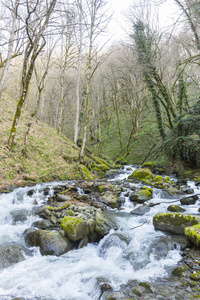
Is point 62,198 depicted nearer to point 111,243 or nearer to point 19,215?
point 19,215

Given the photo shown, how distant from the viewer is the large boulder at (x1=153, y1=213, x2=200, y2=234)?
183 inches

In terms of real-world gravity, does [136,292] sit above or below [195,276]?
below

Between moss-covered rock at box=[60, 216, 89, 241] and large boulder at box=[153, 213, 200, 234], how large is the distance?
6.99 ft

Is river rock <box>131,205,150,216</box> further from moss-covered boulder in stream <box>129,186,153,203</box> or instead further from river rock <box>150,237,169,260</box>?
river rock <box>150,237,169,260</box>

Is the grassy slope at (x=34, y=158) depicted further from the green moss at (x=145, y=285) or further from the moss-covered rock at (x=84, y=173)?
the green moss at (x=145, y=285)

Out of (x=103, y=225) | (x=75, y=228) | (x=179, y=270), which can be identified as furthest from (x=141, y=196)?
(x=179, y=270)

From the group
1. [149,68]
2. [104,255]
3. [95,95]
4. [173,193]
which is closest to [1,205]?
[104,255]

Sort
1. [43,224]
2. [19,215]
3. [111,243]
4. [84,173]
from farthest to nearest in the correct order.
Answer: [84,173], [19,215], [43,224], [111,243]

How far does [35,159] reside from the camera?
1090 centimetres

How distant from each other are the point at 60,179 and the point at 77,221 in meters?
6.04

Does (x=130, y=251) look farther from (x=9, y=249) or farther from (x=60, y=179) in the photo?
(x=60, y=179)

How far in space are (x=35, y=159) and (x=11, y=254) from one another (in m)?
7.42

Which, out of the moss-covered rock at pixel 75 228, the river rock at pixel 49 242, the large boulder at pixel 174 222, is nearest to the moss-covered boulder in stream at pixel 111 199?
the large boulder at pixel 174 222

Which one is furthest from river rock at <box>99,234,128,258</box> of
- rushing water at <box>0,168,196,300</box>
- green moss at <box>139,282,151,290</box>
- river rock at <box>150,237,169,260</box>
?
green moss at <box>139,282,151,290</box>
